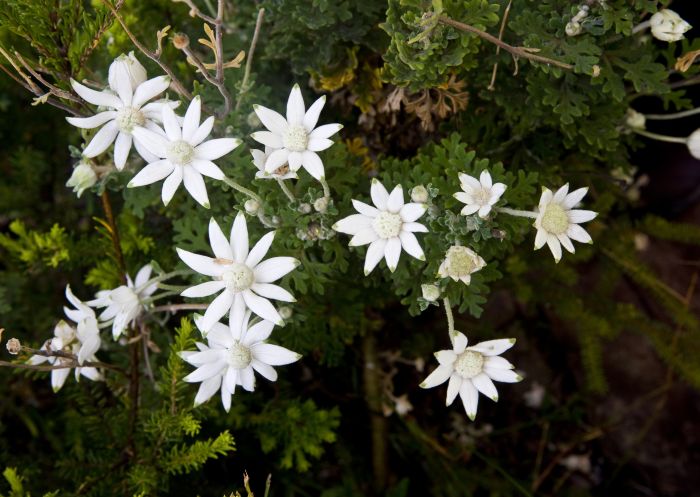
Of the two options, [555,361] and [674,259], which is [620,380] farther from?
[674,259]

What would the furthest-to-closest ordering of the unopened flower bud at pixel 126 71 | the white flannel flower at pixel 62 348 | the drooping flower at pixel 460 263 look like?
the white flannel flower at pixel 62 348, the unopened flower bud at pixel 126 71, the drooping flower at pixel 460 263

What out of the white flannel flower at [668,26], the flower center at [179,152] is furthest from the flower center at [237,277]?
the white flannel flower at [668,26]

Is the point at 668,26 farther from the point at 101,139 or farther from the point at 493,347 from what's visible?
the point at 101,139

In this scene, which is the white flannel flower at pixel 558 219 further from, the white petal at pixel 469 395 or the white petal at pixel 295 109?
the white petal at pixel 295 109

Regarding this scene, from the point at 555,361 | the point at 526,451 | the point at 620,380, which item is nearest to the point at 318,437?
the point at 526,451

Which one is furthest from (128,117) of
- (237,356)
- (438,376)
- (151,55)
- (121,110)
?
(438,376)

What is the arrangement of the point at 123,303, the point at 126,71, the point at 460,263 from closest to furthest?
the point at 460,263
the point at 126,71
the point at 123,303

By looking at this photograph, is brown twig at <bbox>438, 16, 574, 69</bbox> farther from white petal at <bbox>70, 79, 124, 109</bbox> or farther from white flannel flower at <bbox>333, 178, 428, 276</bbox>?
white petal at <bbox>70, 79, 124, 109</bbox>
